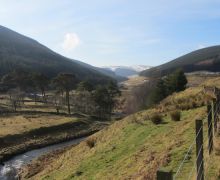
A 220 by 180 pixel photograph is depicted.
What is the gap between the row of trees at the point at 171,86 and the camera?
6831 cm

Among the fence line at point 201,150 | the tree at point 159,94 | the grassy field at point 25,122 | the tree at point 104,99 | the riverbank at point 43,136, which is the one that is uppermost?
the fence line at point 201,150

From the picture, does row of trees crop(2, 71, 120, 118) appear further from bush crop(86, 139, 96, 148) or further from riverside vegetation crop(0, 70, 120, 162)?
bush crop(86, 139, 96, 148)

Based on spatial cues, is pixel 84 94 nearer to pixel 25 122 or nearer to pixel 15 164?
pixel 25 122

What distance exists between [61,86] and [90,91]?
9584 millimetres

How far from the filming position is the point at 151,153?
19922 millimetres

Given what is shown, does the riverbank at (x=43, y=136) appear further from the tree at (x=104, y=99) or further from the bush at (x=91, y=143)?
the bush at (x=91, y=143)

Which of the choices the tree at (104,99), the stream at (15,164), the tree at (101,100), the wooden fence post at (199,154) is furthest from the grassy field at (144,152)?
the tree at (104,99)

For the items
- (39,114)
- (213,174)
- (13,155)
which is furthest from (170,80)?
(213,174)

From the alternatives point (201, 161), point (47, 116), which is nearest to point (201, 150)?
point (201, 161)

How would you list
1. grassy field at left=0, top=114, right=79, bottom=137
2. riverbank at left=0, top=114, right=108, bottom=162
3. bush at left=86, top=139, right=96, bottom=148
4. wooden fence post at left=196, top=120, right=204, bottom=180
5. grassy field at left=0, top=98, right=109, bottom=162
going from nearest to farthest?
wooden fence post at left=196, top=120, right=204, bottom=180 < bush at left=86, top=139, right=96, bottom=148 < riverbank at left=0, top=114, right=108, bottom=162 < grassy field at left=0, top=98, right=109, bottom=162 < grassy field at left=0, top=114, right=79, bottom=137

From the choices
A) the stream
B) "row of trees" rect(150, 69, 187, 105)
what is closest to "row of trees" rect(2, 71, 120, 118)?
"row of trees" rect(150, 69, 187, 105)

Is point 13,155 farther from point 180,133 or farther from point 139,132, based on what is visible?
point 180,133

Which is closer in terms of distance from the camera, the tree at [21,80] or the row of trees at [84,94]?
the row of trees at [84,94]

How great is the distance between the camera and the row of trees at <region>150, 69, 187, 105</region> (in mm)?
68312
